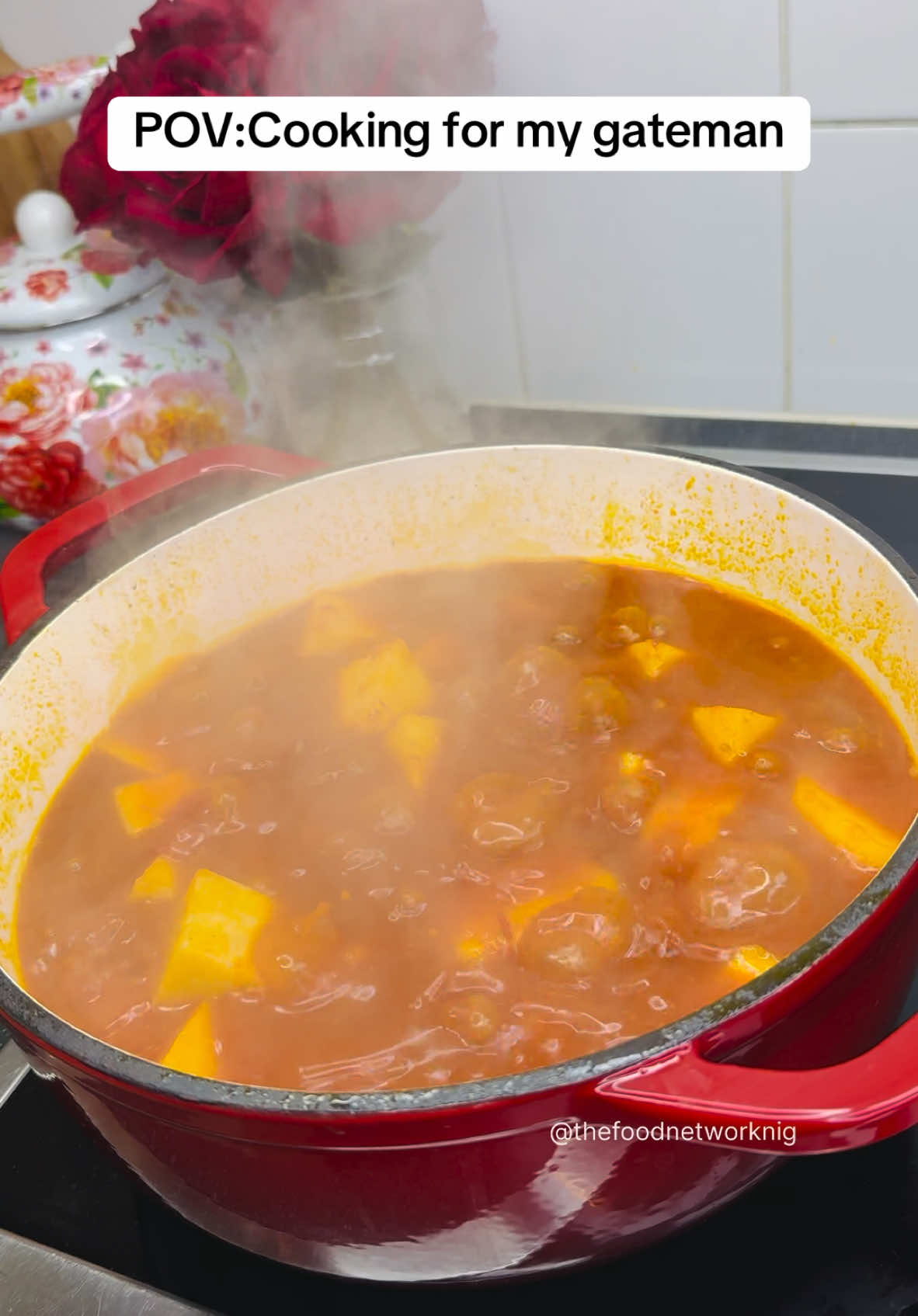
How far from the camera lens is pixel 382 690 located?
3.55 feet

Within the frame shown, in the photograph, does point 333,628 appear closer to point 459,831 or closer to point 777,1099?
point 459,831

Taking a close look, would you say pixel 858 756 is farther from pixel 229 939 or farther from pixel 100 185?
pixel 100 185

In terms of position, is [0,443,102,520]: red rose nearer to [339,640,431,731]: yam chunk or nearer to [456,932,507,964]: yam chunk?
[339,640,431,731]: yam chunk

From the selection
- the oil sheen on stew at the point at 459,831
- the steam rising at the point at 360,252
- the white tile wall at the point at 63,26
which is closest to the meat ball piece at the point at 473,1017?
the oil sheen on stew at the point at 459,831

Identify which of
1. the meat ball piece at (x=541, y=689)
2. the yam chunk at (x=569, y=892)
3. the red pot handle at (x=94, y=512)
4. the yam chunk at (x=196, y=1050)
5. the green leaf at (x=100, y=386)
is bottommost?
the yam chunk at (x=196, y=1050)

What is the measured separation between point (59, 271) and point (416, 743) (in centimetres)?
75

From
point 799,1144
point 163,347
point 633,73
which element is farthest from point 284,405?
point 799,1144

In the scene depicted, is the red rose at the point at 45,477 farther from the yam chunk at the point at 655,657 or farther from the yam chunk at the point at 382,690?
the yam chunk at the point at 655,657

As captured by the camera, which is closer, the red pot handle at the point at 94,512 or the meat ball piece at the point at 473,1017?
the meat ball piece at the point at 473,1017

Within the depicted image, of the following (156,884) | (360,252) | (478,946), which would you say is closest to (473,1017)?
(478,946)

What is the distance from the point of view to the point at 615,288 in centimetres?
138

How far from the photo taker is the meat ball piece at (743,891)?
2.63 feet

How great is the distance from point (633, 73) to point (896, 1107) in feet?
3.44

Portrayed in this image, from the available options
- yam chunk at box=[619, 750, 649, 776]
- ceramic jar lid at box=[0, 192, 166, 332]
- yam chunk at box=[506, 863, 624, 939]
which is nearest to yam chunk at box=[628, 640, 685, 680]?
yam chunk at box=[619, 750, 649, 776]
